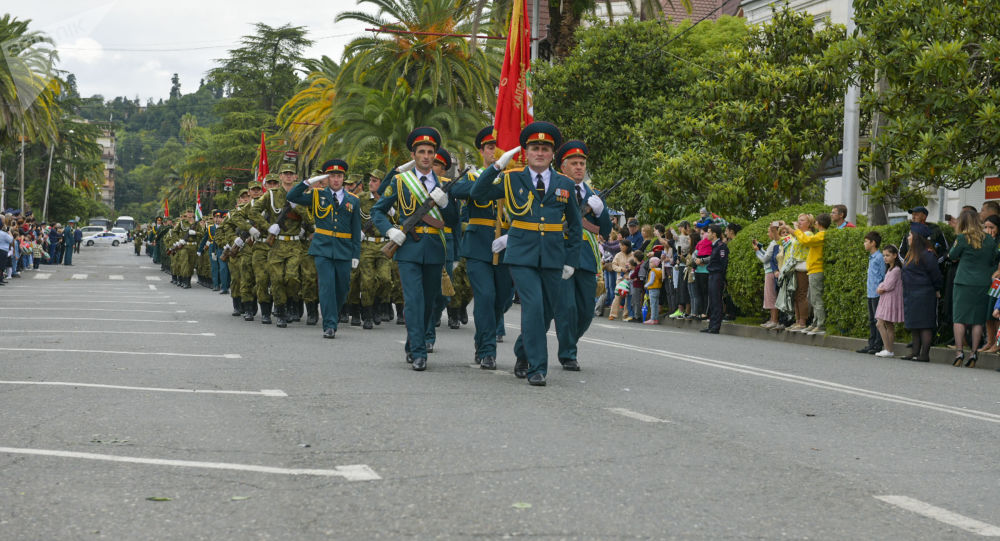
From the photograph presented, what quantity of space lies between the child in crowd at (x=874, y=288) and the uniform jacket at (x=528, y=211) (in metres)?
7.46

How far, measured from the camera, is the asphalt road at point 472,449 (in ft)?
16.7

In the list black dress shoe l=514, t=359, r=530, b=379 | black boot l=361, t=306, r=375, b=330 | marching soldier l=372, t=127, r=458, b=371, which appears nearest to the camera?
black dress shoe l=514, t=359, r=530, b=379

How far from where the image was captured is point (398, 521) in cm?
505

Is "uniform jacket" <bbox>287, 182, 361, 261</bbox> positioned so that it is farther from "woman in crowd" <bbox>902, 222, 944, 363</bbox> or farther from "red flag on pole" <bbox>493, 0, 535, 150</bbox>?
"woman in crowd" <bbox>902, 222, 944, 363</bbox>

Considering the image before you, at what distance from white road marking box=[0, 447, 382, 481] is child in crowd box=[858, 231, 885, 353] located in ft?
36.9

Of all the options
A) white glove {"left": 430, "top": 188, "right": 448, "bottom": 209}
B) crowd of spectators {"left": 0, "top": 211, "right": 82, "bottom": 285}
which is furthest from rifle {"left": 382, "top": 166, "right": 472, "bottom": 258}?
crowd of spectators {"left": 0, "top": 211, "right": 82, "bottom": 285}

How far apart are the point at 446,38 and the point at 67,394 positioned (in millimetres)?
28551

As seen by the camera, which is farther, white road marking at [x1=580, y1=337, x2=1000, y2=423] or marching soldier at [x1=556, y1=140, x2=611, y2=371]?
marching soldier at [x1=556, y1=140, x2=611, y2=371]

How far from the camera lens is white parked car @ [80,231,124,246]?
360ft

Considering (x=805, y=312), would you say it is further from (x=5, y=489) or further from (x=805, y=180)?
(x=5, y=489)

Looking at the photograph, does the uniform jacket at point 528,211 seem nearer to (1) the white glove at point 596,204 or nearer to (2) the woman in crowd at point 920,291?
(1) the white glove at point 596,204

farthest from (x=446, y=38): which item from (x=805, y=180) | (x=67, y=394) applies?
(x=67, y=394)

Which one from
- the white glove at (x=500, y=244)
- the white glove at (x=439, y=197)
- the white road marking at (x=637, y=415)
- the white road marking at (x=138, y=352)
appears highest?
the white glove at (x=439, y=197)

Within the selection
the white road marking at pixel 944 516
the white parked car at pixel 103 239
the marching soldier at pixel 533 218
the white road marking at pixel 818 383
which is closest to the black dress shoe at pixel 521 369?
the marching soldier at pixel 533 218
